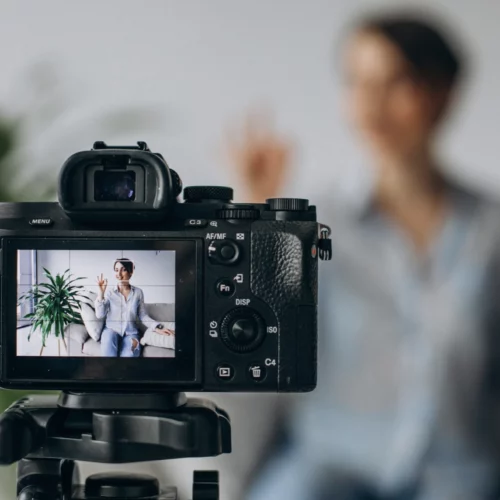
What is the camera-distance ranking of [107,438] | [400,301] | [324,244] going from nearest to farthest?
[107,438] → [324,244] → [400,301]

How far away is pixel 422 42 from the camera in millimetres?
1416

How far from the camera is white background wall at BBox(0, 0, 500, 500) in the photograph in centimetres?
143

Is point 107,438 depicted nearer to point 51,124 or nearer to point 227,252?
point 227,252

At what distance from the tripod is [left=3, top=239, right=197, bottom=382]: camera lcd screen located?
4 centimetres

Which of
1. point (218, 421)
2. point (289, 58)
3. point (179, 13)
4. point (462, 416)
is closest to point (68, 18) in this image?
point (179, 13)

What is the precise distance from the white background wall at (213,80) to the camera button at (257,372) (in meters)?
0.33

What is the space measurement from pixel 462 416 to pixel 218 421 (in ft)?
1.67

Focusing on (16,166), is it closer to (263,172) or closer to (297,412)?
(263,172)

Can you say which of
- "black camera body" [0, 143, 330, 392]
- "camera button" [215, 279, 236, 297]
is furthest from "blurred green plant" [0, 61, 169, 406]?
"camera button" [215, 279, 236, 297]

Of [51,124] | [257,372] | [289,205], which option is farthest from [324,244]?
[51,124]

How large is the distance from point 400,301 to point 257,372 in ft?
1.28

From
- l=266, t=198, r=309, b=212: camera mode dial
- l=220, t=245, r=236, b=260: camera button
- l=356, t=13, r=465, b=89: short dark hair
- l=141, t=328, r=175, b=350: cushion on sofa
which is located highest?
l=356, t=13, r=465, b=89: short dark hair

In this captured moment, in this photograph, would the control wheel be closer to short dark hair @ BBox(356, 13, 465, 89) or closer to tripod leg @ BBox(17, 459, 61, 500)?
tripod leg @ BBox(17, 459, 61, 500)

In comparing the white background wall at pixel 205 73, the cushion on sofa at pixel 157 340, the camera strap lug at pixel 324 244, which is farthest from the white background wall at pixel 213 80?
the cushion on sofa at pixel 157 340
